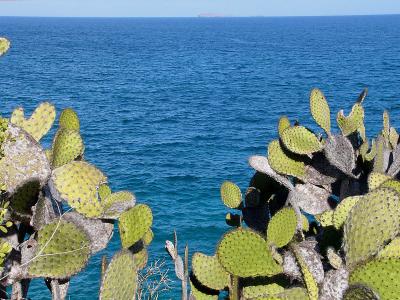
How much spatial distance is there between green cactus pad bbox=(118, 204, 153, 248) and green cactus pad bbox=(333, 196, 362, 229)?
3.70 ft

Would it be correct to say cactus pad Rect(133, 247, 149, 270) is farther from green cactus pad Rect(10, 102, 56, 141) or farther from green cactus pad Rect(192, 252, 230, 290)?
green cactus pad Rect(10, 102, 56, 141)

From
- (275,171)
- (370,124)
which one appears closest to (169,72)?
(370,124)

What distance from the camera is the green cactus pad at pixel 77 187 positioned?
3840 millimetres

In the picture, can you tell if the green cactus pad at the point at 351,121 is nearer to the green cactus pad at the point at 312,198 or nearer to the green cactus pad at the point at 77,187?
the green cactus pad at the point at 312,198

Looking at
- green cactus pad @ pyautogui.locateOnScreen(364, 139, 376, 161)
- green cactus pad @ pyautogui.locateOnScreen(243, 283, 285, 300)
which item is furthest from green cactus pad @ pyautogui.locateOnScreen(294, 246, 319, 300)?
green cactus pad @ pyautogui.locateOnScreen(364, 139, 376, 161)

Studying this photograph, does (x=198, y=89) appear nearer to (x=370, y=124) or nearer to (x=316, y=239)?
(x=370, y=124)

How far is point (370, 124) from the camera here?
167 ft

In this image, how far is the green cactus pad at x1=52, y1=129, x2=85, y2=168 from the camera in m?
3.99

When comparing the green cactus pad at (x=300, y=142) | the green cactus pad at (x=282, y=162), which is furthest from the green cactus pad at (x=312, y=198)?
the green cactus pad at (x=300, y=142)

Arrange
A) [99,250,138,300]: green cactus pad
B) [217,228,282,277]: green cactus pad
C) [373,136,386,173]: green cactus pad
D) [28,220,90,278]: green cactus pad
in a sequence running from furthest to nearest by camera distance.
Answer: [373,136,386,173]: green cactus pad
[28,220,90,278]: green cactus pad
[217,228,282,277]: green cactus pad
[99,250,138,300]: green cactus pad

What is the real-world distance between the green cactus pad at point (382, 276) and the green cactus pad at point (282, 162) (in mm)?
1685

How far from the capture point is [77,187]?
3.86 meters

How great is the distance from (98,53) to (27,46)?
62.8 ft

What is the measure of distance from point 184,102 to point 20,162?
63637 millimetres
